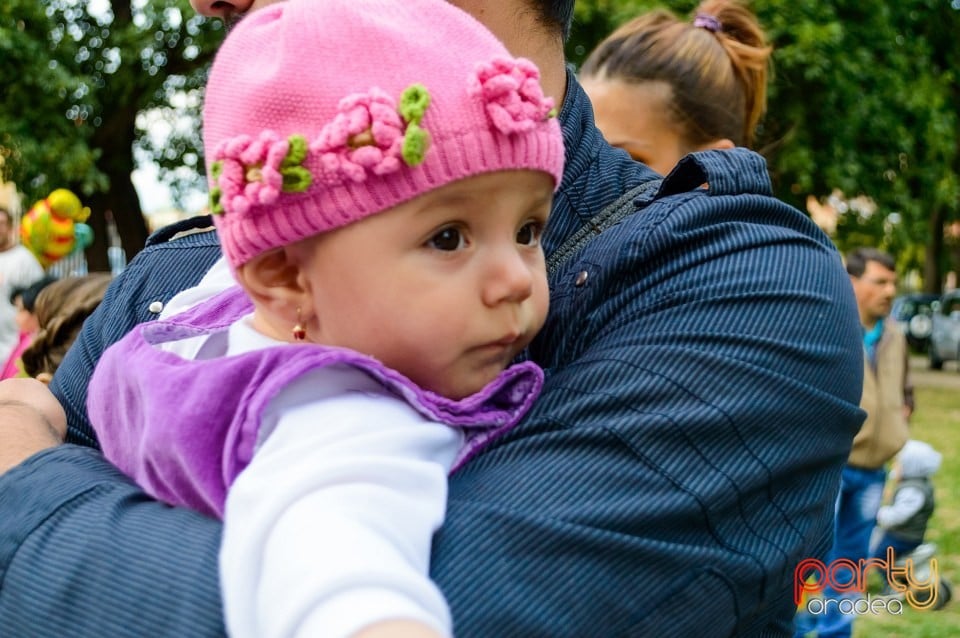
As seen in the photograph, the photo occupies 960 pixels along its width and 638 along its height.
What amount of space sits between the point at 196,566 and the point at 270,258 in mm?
456

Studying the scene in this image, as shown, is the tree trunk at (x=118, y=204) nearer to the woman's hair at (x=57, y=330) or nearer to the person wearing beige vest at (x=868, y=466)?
the person wearing beige vest at (x=868, y=466)

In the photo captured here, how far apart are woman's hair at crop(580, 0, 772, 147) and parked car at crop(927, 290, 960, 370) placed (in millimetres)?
20600

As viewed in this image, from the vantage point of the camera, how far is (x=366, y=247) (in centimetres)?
148

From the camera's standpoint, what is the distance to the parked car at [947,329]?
914 inches

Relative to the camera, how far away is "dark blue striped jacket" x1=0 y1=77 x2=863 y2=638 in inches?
53.4

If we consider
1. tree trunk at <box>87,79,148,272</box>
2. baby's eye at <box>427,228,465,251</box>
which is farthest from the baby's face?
tree trunk at <box>87,79,148,272</box>

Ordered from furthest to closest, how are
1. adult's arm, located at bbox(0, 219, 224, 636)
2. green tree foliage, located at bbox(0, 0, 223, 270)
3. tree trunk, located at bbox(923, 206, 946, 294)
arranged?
1. tree trunk, located at bbox(923, 206, 946, 294)
2. green tree foliage, located at bbox(0, 0, 223, 270)
3. adult's arm, located at bbox(0, 219, 224, 636)

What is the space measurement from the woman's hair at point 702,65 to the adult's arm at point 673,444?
7.78ft

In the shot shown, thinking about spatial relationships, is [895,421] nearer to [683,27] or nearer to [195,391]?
[683,27]

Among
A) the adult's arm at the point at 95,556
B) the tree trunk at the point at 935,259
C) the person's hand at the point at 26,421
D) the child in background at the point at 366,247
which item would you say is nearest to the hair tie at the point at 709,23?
the child in background at the point at 366,247

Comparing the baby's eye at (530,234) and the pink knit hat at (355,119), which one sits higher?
the pink knit hat at (355,119)

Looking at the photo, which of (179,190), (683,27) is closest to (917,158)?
(179,190)

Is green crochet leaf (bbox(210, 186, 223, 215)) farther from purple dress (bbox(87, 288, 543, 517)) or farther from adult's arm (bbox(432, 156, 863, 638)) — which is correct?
adult's arm (bbox(432, 156, 863, 638))

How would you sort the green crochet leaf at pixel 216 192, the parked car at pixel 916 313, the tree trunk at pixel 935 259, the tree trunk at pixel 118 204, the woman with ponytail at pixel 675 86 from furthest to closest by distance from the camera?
the tree trunk at pixel 935 259 < the parked car at pixel 916 313 < the tree trunk at pixel 118 204 < the woman with ponytail at pixel 675 86 < the green crochet leaf at pixel 216 192
